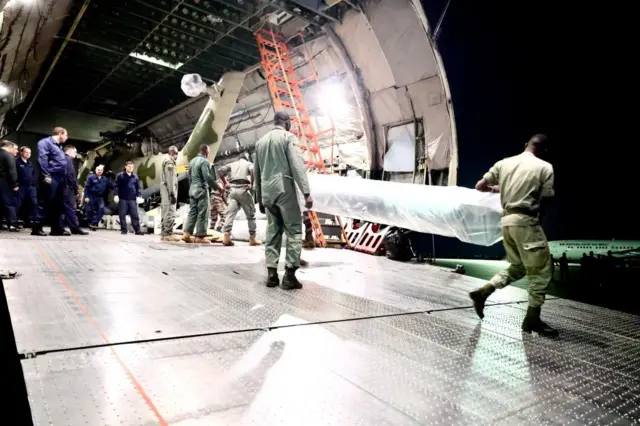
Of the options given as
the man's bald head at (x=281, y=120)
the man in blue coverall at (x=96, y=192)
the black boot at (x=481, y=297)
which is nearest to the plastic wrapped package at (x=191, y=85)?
the man in blue coverall at (x=96, y=192)

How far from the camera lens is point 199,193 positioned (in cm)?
704

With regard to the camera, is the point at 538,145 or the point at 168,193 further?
the point at 168,193

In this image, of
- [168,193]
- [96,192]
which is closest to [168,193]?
[168,193]

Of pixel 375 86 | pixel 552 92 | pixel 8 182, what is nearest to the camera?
pixel 552 92

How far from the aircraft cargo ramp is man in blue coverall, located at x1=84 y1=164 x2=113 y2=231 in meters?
7.84

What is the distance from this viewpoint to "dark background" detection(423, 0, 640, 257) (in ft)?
21.1

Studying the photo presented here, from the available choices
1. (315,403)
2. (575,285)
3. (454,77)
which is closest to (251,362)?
(315,403)

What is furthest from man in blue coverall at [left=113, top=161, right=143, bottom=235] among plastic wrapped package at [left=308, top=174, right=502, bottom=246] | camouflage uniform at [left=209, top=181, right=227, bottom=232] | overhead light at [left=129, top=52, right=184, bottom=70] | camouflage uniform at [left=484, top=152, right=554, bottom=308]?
camouflage uniform at [left=484, top=152, right=554, bottom=308]

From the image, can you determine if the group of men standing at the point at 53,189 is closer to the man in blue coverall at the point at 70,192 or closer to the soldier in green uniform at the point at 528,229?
the man in blue coverall at the point at 70,192

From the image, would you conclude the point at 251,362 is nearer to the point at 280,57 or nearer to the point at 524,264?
the point at 524,264

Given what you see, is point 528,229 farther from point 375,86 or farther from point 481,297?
point 375,86

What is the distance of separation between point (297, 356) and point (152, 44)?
34.8 ft

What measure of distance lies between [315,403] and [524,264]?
6.99 ft

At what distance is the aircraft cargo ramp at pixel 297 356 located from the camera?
144cm
